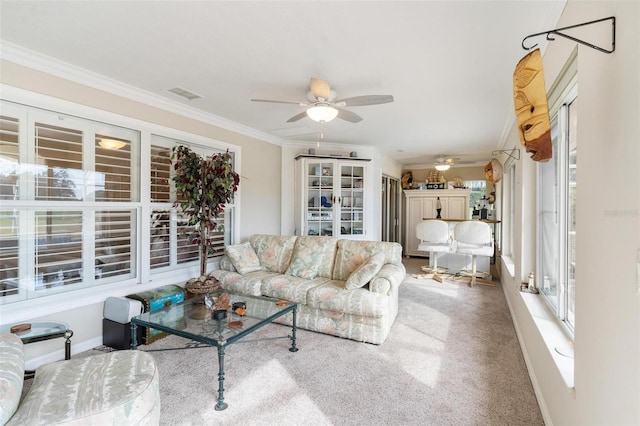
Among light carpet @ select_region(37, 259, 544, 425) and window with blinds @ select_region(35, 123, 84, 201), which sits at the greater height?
window with blinds @ select_region(35, 123, 84, 201)

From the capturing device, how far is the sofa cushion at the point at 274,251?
405 cm

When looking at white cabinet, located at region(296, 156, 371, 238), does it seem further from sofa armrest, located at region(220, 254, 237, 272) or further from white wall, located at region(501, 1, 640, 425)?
white wall, located at region(501, 1, 640, 425)

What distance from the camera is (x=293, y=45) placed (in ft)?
7.42

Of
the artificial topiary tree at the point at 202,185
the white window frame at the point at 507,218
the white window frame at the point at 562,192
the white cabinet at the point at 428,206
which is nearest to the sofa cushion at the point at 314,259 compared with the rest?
the artificial topiary tree at the point at 202,185

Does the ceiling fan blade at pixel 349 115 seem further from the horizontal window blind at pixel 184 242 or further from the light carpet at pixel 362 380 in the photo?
the horizontal window blind at pixel 184 242

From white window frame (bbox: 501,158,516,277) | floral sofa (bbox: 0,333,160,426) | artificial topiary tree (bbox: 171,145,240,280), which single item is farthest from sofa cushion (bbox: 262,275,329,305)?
white window frame (bbox: 501,158,516,277)

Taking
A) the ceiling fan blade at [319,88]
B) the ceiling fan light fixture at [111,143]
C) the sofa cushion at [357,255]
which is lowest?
the sofa cushion at [357,255]

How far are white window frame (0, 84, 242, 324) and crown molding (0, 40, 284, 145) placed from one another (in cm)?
22

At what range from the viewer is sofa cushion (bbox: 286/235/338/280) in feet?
12.3

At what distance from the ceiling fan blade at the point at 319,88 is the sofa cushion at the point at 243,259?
2291 mm

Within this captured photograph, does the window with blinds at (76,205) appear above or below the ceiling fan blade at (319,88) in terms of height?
below

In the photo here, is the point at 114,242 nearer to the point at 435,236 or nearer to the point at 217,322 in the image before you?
the point at 217,322

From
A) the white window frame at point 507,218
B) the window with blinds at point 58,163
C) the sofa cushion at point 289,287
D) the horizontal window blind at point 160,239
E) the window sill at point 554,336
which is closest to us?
the window sill at point 554,336

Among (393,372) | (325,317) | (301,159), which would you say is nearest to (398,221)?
(301,159)
